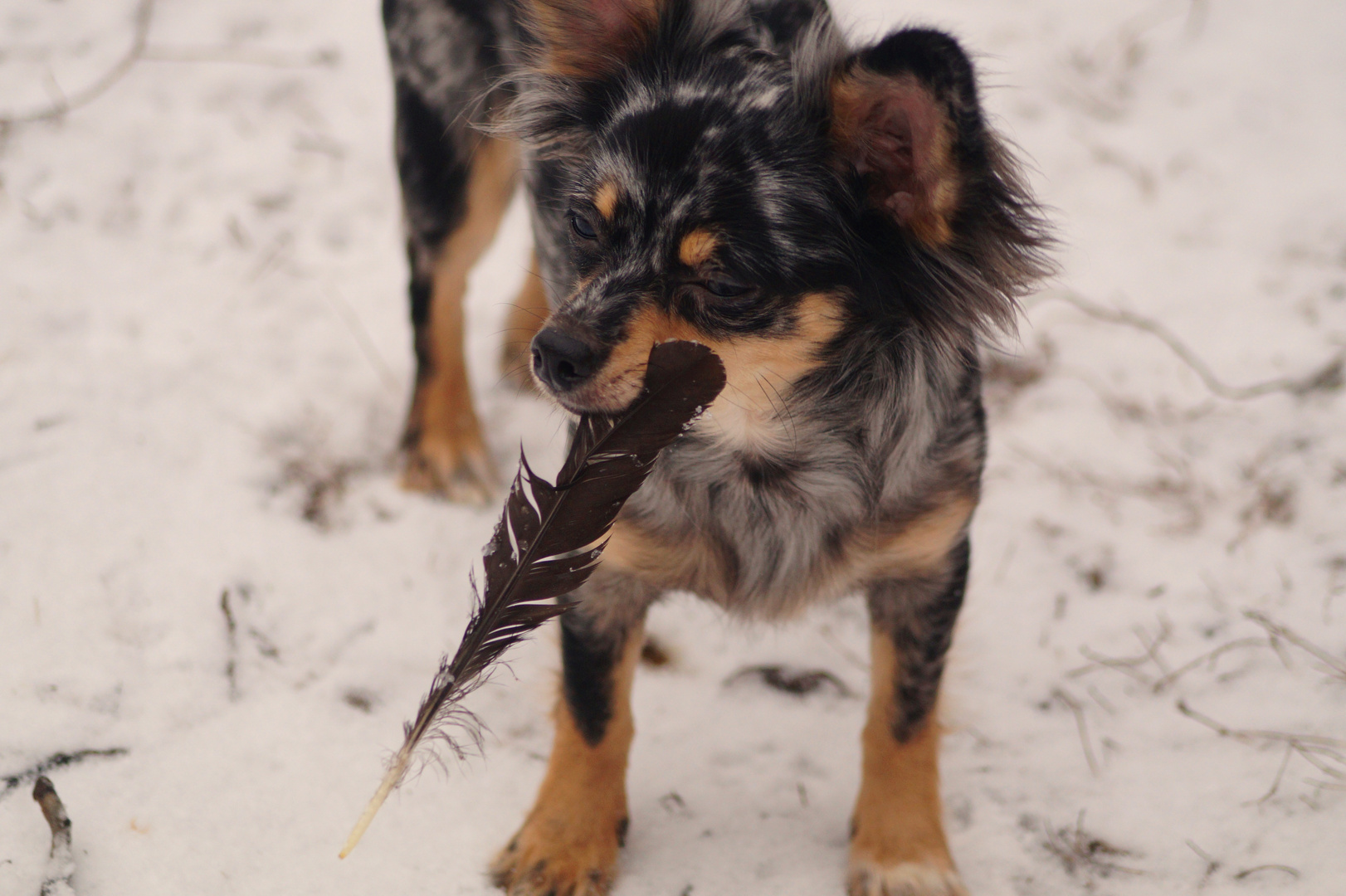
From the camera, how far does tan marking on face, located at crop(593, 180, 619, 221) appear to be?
188cm

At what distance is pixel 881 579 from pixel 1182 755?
999mm

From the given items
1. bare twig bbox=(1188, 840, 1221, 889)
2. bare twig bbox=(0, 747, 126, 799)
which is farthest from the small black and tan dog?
bare twig bbox=(0, 747, 126, 799)

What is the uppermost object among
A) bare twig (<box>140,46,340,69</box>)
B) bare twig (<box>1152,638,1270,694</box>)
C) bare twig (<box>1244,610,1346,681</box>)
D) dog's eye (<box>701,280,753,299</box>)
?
dog's eye (<box>701,280,753,299</box>)

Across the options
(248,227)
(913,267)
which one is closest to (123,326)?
(248,227)

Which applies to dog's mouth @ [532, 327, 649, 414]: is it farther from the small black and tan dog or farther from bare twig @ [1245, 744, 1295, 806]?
bare twig @ [1245, 744, 1295, 806]

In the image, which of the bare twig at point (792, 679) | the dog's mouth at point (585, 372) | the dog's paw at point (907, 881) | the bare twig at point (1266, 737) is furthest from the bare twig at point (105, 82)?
the bare twig at point (1266, 737)

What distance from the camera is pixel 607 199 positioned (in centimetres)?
189

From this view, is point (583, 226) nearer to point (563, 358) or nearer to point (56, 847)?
point (563, 358)

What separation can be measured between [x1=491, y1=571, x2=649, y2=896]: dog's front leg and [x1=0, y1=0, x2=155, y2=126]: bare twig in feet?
11.7

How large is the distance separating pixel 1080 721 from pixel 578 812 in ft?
4.31

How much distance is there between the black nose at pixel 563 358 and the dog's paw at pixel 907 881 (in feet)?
4.18

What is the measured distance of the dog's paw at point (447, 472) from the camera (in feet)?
11.0

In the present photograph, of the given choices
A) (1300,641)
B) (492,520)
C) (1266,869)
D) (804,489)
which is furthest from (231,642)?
(1300,641)

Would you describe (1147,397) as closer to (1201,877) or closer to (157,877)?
(1201,877)
